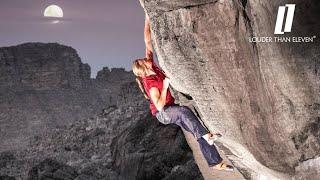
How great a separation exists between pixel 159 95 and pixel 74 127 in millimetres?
62405

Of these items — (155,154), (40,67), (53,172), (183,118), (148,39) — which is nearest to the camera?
(183,118)

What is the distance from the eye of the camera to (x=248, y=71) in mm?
8258

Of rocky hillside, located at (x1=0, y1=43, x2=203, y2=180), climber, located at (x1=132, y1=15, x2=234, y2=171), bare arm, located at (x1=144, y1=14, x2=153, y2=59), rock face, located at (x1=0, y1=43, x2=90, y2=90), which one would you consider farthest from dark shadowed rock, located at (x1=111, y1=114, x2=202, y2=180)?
rock face, located at (x1=0, y1=43, x2=90, y2=90)

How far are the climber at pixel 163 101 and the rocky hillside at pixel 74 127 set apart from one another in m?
7.27

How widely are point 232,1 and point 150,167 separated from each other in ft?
51.4

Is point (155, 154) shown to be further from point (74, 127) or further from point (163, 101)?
point (74, 127)

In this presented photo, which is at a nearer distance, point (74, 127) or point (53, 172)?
point (53, 172)

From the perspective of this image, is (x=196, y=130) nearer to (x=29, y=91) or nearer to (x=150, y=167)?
(x=150, y=167)

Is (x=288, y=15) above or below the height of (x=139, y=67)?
above

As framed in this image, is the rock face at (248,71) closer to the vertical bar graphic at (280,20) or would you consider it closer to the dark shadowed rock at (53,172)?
the vertical bar graphic at (280,20)

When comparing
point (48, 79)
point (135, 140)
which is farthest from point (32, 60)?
point (135, 140)

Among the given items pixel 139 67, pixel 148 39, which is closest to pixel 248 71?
pixel 139 67

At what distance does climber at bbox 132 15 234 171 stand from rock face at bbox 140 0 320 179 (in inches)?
14.8

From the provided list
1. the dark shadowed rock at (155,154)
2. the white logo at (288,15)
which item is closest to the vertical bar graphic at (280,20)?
the white logo at (288,15)
